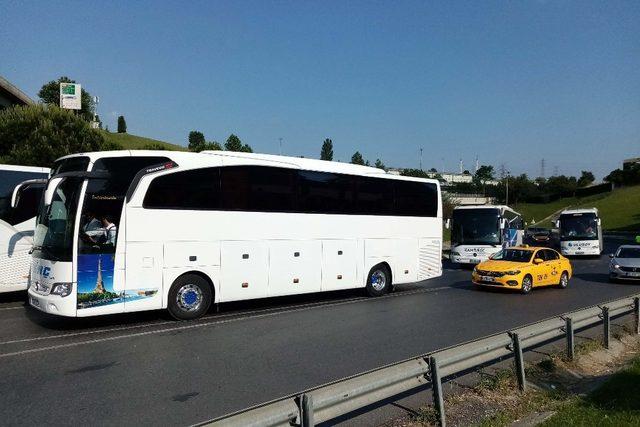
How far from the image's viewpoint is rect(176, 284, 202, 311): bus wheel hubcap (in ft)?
35.6

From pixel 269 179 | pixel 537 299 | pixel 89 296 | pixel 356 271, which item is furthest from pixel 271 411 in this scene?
pixel 537 299

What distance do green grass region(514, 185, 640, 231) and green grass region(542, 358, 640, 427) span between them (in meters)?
72.0

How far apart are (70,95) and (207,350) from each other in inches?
1717

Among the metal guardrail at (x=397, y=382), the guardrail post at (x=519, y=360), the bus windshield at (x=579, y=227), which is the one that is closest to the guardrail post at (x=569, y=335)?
the metal guardrail at (x=397, y=382)

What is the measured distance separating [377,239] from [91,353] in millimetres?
8756

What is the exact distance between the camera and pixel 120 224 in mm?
9961

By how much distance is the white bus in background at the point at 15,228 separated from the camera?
500 inches

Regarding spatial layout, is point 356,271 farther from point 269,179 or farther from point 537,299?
point 537,299

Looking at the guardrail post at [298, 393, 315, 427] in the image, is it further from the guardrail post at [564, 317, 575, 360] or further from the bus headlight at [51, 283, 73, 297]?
the bus headlight at [51, 283, 73, 297]

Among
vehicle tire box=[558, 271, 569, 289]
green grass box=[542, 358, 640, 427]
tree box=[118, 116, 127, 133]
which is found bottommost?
vehicle tire box=[558, 271, 569, 289]

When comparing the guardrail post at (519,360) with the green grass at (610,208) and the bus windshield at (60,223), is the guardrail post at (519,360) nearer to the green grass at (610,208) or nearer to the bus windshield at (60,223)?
the bus windshield at (60,223)

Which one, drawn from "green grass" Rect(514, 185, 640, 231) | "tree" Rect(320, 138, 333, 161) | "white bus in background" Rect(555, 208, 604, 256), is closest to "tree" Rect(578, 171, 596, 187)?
"green grass" Rect(514, 185, 640, 231)

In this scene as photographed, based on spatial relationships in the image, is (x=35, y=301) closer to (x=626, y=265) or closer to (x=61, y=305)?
(x=61, y=305)

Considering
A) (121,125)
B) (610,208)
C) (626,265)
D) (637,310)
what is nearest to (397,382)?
(637,310)
